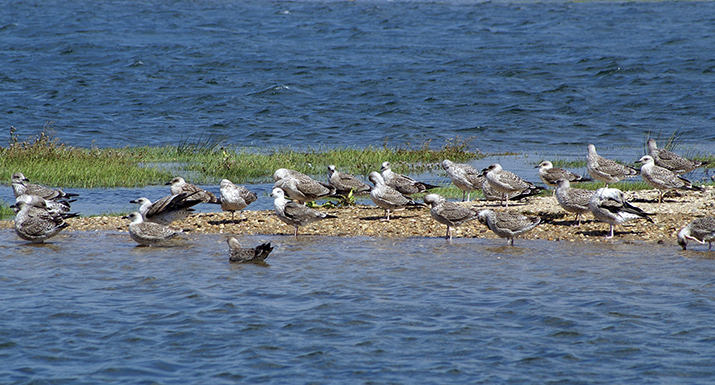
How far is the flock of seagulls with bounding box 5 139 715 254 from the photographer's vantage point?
13711 millimetres

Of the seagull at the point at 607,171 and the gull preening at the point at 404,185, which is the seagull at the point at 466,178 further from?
the seagull at the point at 607,171

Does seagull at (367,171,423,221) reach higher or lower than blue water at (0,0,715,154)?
lower

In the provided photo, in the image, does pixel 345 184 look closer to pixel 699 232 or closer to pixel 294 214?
pixel 294 214

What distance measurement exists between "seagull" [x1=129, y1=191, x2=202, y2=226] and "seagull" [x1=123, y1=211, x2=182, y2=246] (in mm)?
669

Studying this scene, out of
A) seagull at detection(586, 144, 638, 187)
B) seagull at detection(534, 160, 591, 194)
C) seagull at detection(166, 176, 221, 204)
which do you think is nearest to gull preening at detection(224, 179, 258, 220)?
seagull at detection(166, 176, 221, 204)

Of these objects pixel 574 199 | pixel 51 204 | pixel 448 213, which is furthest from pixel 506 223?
pixel 51 204

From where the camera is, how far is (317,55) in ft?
167

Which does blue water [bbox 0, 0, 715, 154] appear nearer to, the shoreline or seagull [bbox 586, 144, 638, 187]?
seagull [bbox 586, 144, 638, 187]

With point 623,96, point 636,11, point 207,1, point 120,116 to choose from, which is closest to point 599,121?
point 623,96

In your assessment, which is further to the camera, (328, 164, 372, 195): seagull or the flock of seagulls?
(328, 164, 372, 195): seagull

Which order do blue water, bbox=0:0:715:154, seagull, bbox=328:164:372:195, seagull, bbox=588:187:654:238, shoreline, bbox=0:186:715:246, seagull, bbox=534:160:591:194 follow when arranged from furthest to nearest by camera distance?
blue water, bbox=0:0:715:154 → seagull, bbox=328:164:372:195 → seagull, bbox=534:160:591:194 → shoreline, bbox=0:186:715:246 → seagull, bbox=588:187:654:238

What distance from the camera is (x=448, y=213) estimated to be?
14.2 meters

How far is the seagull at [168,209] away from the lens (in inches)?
575

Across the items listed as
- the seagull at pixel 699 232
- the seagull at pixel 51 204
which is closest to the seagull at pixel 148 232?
the seagull at pixel 51 204
